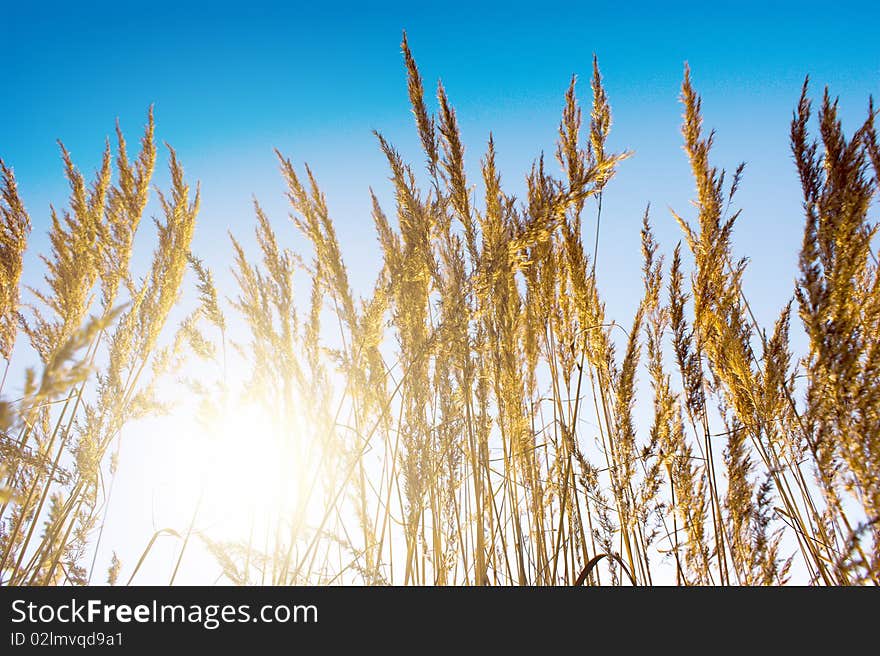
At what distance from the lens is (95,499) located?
88.1 inches

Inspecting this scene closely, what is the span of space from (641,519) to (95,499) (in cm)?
228

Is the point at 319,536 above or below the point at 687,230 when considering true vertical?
below

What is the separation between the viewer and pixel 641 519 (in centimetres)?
178

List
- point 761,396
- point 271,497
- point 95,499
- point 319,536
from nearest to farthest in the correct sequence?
point 319,536 → point 761,396 → point 271,497 → point 95,499

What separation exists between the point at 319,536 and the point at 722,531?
4.97ft

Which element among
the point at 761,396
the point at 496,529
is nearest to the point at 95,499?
the point at 496,529

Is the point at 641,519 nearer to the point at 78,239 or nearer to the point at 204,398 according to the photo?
the point at 204,398
